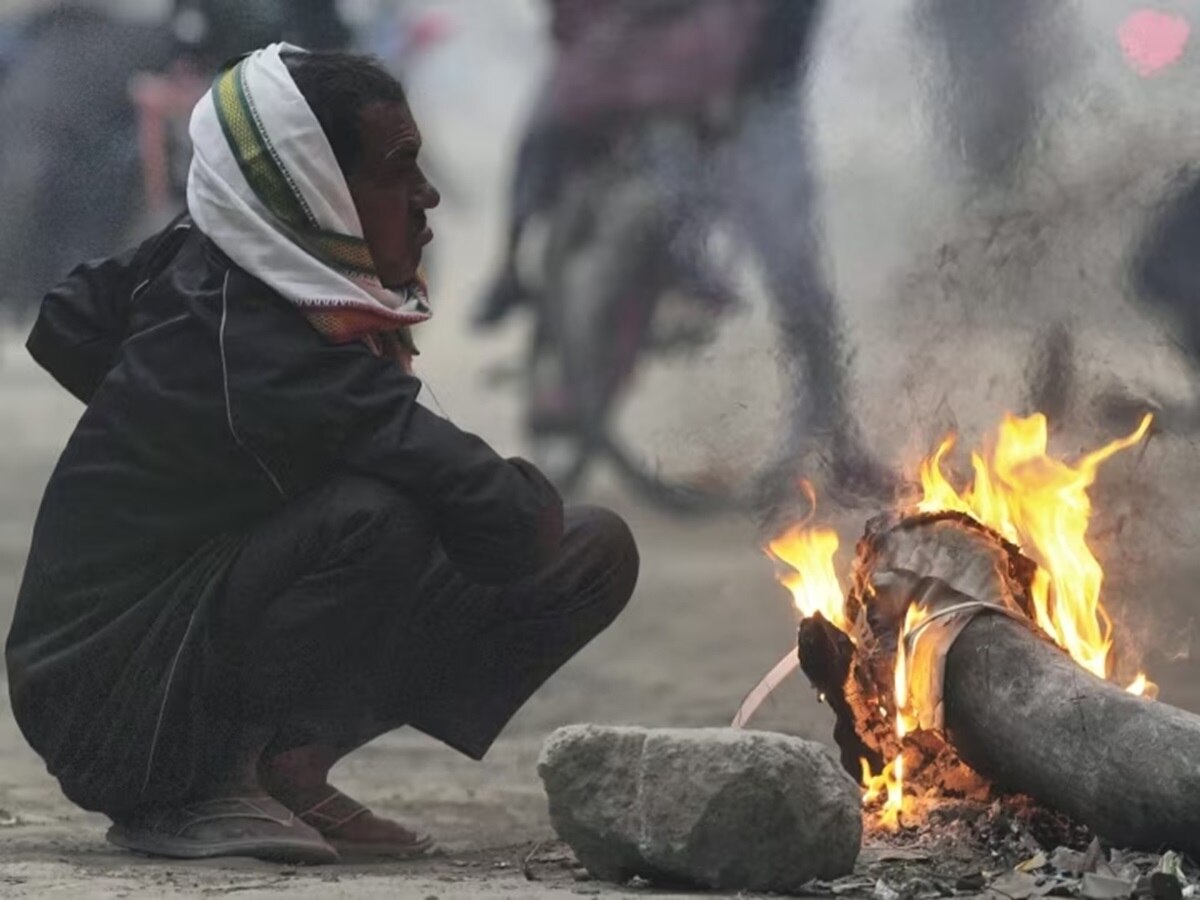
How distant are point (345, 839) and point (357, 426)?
75 centimetres

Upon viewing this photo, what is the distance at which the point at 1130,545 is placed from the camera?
15.3 ft

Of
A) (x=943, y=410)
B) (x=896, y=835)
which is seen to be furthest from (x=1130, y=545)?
(x=896, y=835)

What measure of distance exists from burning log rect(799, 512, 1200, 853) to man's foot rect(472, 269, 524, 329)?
175 cm

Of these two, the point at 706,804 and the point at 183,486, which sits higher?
the point at 183,486

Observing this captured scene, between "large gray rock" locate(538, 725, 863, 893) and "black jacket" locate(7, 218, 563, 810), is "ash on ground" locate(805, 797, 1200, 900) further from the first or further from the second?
"black jacket" locate(7, 218, 563, 810)

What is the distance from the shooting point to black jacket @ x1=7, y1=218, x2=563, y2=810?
342 centimetres

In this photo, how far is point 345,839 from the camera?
12.1 feet

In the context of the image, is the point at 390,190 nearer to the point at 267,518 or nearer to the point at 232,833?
the point at 267,518

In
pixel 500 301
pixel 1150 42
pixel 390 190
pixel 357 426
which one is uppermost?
pixel 1150 42

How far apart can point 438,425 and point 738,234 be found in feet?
6.34

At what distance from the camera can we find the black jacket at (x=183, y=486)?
3.42 meters

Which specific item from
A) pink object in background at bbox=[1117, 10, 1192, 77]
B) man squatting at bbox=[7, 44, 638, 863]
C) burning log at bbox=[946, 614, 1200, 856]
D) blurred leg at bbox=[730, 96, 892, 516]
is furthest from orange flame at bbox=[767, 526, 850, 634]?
pink object in background at bbox=[1117, 10, 1192, 77]

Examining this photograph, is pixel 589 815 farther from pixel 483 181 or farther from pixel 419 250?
pixel 483 181

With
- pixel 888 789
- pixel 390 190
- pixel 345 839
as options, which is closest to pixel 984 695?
pixel 888 789
